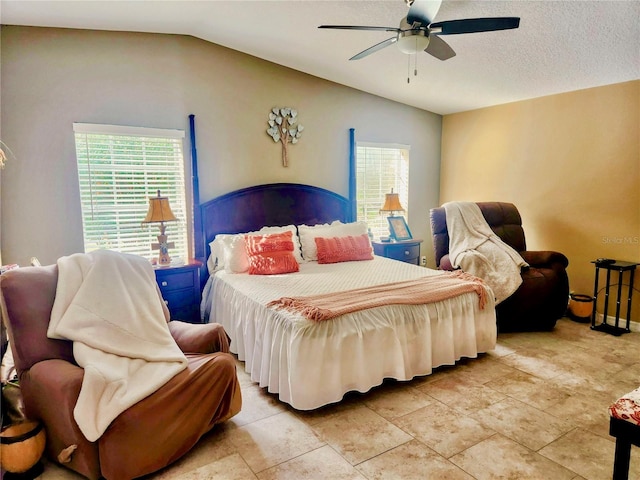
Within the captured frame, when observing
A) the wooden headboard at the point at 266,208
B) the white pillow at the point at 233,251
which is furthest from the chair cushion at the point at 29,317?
the wooden headboard at the point at 266,208

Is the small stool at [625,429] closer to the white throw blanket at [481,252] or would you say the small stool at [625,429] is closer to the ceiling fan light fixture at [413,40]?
the ceiling fan light fixture at [413,40]

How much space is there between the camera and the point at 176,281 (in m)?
3.54

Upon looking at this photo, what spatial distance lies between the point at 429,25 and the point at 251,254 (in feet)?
7.49

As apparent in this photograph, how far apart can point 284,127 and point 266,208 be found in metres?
0.91

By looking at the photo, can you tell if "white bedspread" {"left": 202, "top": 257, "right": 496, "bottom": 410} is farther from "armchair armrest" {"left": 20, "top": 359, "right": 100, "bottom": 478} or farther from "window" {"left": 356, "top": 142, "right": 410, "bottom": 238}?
"window" {"left": 356, "top": 142, "right": 410, "bottom": 238}

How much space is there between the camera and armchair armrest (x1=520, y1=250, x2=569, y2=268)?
3.98 m

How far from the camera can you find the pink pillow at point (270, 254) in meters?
3.56

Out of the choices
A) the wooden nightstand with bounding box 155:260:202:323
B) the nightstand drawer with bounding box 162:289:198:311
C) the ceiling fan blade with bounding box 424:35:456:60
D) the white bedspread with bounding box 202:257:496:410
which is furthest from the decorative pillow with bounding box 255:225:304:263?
the ceiling fan blade with bounding box 424:35:456:60

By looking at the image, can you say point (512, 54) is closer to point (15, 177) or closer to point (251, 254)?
point (251, 254)

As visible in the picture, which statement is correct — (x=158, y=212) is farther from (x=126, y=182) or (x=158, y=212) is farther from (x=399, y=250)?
(x=399, y=250)

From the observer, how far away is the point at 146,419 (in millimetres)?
1896

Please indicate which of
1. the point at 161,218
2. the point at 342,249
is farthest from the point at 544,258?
the point at 161,218

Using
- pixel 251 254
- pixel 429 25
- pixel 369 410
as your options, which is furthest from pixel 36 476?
pixel 429 25

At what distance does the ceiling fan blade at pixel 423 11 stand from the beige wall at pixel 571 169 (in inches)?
108
